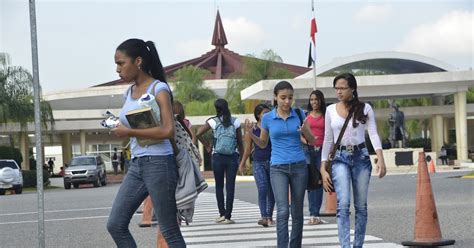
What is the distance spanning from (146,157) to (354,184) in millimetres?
2933

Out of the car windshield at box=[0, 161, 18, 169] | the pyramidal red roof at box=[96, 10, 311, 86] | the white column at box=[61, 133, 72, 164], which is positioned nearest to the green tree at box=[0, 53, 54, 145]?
the car windshield at box=[0, 161, 18, 169]

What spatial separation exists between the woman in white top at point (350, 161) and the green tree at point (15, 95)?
40.0 m

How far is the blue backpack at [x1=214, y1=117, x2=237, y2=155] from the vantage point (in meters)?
12.8

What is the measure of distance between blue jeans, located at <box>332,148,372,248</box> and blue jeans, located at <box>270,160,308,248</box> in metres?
0.35

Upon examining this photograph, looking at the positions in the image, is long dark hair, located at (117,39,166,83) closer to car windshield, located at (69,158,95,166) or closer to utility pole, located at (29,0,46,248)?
utility pole, located at (29,0,46,248)

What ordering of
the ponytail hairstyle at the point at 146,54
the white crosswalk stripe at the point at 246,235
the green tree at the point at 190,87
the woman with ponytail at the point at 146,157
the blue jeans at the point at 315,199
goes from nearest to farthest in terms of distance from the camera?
the woman with ponytail at the point at 146,157 → the ponytail hairstyle at the point at 146,54 → the white crosswalk stripe at the point at 246,235 → the blue jeans at the point at 315,199 → the green tree at the point at 190,87

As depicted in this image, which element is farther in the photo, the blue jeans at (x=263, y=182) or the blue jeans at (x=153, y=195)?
the blue jeans at (x=263, y=182)

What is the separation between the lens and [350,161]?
8.38m

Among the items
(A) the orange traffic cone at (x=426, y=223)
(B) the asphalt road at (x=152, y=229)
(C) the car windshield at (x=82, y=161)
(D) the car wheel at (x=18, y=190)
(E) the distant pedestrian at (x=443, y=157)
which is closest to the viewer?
(A) the orange traffic cone at (x=426, y=223)

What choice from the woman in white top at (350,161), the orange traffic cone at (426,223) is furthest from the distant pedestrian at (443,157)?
the woman in white top at (350,161)

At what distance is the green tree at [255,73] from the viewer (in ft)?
207

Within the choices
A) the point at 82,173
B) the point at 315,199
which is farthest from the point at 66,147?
the point at 315,199

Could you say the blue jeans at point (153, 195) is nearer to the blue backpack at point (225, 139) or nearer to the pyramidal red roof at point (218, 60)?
the blue backpack at point (225, 139)

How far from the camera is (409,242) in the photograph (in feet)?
30.2
